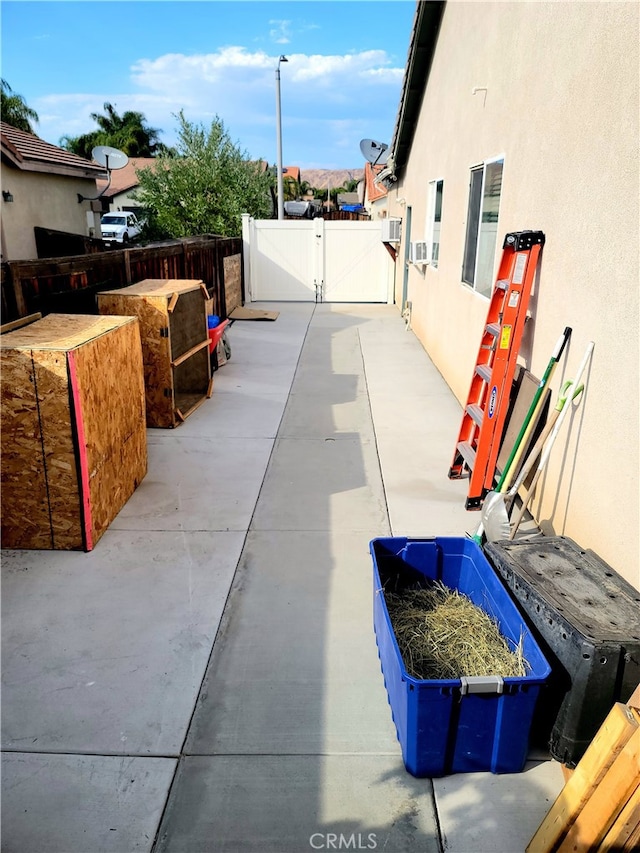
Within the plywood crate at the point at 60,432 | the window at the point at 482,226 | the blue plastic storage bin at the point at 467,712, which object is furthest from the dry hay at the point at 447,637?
the window at the point at 482,226

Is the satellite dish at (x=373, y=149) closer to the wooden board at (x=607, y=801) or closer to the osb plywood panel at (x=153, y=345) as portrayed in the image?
the osb plywood panel at (x=153, y=345)

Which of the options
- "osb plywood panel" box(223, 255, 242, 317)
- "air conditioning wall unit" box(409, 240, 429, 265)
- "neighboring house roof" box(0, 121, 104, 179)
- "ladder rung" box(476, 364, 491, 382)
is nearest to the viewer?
"ladder rung" box(476, 364, 491, 382)

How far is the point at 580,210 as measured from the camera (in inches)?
140

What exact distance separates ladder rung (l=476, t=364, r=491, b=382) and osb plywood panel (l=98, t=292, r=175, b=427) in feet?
9.96

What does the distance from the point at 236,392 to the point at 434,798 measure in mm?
5898

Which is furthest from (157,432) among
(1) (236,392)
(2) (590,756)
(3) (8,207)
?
(3) (8,207)

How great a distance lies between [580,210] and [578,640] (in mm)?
2496

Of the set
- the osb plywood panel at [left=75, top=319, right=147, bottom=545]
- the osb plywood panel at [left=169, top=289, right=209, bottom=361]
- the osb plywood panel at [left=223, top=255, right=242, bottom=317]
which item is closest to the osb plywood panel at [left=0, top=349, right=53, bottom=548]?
the osb plywood panel at [left=75, top=319, right=147, bottom=545]

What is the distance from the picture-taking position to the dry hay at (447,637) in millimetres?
2568

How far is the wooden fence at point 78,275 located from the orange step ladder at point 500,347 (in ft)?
11.9

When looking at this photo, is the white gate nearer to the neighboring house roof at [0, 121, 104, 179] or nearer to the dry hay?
the neighboring house roof at [0, 121, 104, 179]

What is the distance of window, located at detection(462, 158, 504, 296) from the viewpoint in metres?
5.73

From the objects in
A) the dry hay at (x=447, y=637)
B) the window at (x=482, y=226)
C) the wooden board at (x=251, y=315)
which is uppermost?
the window at (x=482, y=226)

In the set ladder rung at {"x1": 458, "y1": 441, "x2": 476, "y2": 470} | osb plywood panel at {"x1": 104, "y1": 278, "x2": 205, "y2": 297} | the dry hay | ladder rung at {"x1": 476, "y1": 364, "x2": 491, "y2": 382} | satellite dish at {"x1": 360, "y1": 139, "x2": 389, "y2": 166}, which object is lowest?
the dry hay
